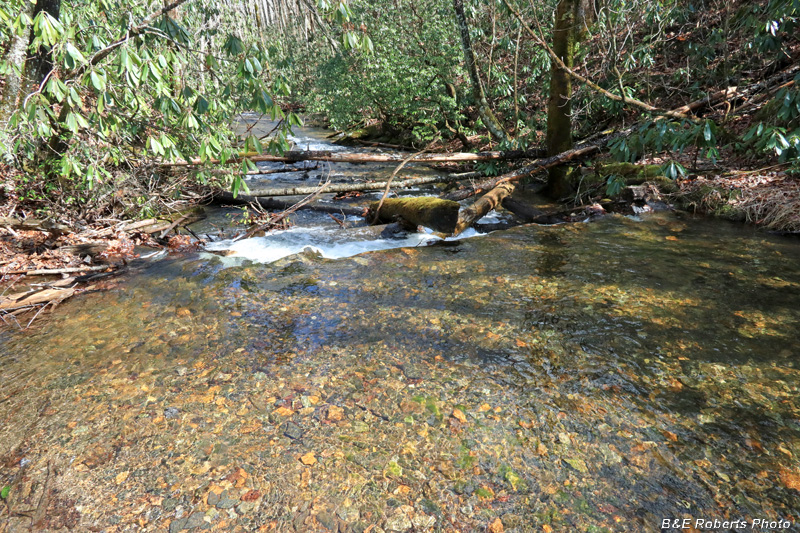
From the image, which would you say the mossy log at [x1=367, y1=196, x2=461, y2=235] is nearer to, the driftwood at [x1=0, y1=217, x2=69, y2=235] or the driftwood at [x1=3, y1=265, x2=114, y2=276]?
the driftwood at [x1=3, y1=265, x2=114, y2=276]

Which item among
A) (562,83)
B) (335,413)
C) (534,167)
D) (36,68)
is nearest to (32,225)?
(36,68)

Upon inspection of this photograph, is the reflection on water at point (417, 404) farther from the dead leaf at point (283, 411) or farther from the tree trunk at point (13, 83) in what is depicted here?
the tree trunk at point (13, 83)

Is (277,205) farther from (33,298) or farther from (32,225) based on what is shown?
(33,298)

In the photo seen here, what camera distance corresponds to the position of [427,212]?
6230 millimetres

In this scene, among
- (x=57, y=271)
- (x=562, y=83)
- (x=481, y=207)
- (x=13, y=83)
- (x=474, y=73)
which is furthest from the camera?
(x=474, y=73)

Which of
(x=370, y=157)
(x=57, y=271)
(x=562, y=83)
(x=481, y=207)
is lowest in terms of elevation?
(x=57, y=271)

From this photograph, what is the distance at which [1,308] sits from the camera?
414 centimetres

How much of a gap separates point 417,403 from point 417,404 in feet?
0.03

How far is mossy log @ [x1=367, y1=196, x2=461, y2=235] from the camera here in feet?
19.8

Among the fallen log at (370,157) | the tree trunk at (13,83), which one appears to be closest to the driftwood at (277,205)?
the fallen log at (370,157)

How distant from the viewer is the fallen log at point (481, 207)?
20.9 ft

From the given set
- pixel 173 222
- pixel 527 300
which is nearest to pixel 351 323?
pixel 527 300

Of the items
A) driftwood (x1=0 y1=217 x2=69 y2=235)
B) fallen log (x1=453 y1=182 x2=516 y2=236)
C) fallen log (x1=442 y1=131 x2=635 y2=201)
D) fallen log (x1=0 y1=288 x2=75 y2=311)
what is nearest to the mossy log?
fallen log (x1=453 y1=182 x2=516 y2=236)

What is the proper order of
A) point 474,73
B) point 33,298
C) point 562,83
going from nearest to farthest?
point 33,298 < point 562,83 < point 474,73
